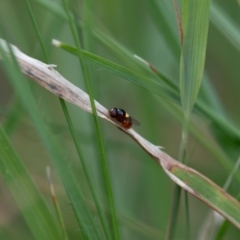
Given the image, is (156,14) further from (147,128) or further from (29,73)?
(29,73)

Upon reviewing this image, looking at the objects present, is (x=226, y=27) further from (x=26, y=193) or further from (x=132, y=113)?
(x=132, y=113)

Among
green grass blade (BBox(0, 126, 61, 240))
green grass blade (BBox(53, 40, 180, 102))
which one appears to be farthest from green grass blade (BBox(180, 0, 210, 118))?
green grass blade (BBox(0, 126, 61, 240))

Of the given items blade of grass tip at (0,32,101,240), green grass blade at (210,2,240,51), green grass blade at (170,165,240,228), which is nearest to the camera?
blade of grass tip at (0,32,101,240)

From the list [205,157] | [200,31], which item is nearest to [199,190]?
[200,31]

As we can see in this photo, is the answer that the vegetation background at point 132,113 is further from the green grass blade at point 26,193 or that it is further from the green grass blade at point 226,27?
the green grass blade at point 26,193

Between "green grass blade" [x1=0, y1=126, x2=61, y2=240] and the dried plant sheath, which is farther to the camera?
the dried plant sheath

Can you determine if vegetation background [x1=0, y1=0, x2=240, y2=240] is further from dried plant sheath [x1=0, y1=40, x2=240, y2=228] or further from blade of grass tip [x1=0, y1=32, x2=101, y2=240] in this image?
blade of grass tip [x1=0, y1=32, x2=101, y2=240]

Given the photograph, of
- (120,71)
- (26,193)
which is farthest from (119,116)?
(26,193)
